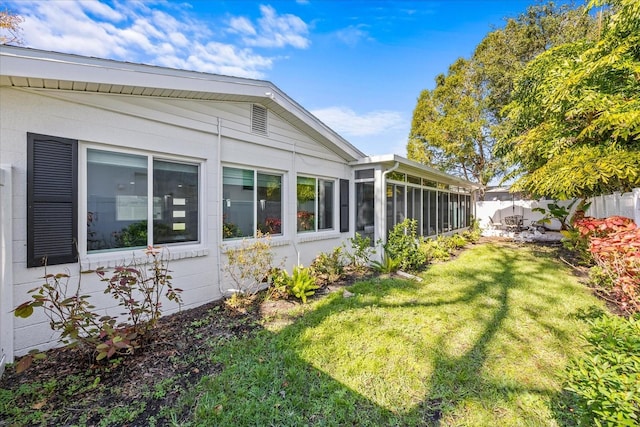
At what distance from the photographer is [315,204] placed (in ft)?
24.4

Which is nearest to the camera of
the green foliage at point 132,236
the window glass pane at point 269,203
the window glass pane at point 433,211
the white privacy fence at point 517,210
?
the green foliage at point 132,236

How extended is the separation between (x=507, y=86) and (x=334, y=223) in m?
13.0

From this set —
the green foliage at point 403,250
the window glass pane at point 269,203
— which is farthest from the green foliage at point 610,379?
the green foliage at point 403,250

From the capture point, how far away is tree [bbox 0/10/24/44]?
1025 centimetres

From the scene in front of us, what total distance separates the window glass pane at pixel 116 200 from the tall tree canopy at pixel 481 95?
1313 cm

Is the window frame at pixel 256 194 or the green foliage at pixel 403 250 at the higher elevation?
the window frame at pixel 256 194

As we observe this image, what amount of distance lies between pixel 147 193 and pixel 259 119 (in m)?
2.66

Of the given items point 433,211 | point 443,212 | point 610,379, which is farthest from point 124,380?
point 443,212

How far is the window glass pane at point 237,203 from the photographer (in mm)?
5363

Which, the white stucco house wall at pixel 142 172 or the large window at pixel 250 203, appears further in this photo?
the large window at pixel 250 203

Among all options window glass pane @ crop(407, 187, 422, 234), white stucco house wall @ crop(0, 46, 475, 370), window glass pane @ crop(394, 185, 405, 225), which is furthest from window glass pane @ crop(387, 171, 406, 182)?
white stucco house wall @ crop(0, 46, 475, 370)

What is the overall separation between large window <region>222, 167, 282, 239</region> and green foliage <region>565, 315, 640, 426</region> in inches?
195

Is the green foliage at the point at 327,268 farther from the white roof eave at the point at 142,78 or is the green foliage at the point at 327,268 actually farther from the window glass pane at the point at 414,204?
the window glass pane at the point at 414,204

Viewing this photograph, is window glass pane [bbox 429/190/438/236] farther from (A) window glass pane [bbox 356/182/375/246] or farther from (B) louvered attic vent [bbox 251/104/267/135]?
(B) louvered attic vent [bbox 251/104/267/135]
